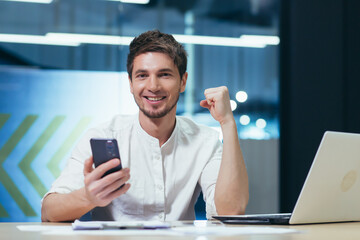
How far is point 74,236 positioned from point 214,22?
3.10m

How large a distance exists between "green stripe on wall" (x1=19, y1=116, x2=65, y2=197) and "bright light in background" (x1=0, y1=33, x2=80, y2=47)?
552 millimetres

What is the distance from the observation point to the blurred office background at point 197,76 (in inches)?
139

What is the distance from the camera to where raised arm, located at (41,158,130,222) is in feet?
4.41

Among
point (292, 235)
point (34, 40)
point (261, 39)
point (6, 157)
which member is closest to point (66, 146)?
point (6, 157)

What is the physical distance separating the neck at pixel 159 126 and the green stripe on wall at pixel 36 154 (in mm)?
1817

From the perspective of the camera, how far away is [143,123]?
6.28 feet

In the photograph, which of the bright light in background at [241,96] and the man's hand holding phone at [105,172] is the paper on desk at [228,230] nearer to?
the man's hand holding phone at [105,172]

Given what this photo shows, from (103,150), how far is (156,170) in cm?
54

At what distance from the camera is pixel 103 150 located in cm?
133

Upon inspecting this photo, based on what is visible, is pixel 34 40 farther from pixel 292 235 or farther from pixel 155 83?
pixel 292 235

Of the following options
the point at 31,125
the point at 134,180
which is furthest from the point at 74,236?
the point at 31,125

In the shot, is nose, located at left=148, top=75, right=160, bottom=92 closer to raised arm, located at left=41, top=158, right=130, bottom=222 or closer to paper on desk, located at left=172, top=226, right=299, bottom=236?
raised arm, located at left=41, top=158, right=130, bottom=222

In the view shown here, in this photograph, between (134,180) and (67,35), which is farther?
(67,35)

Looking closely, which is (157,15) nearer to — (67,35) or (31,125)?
(67,35)
